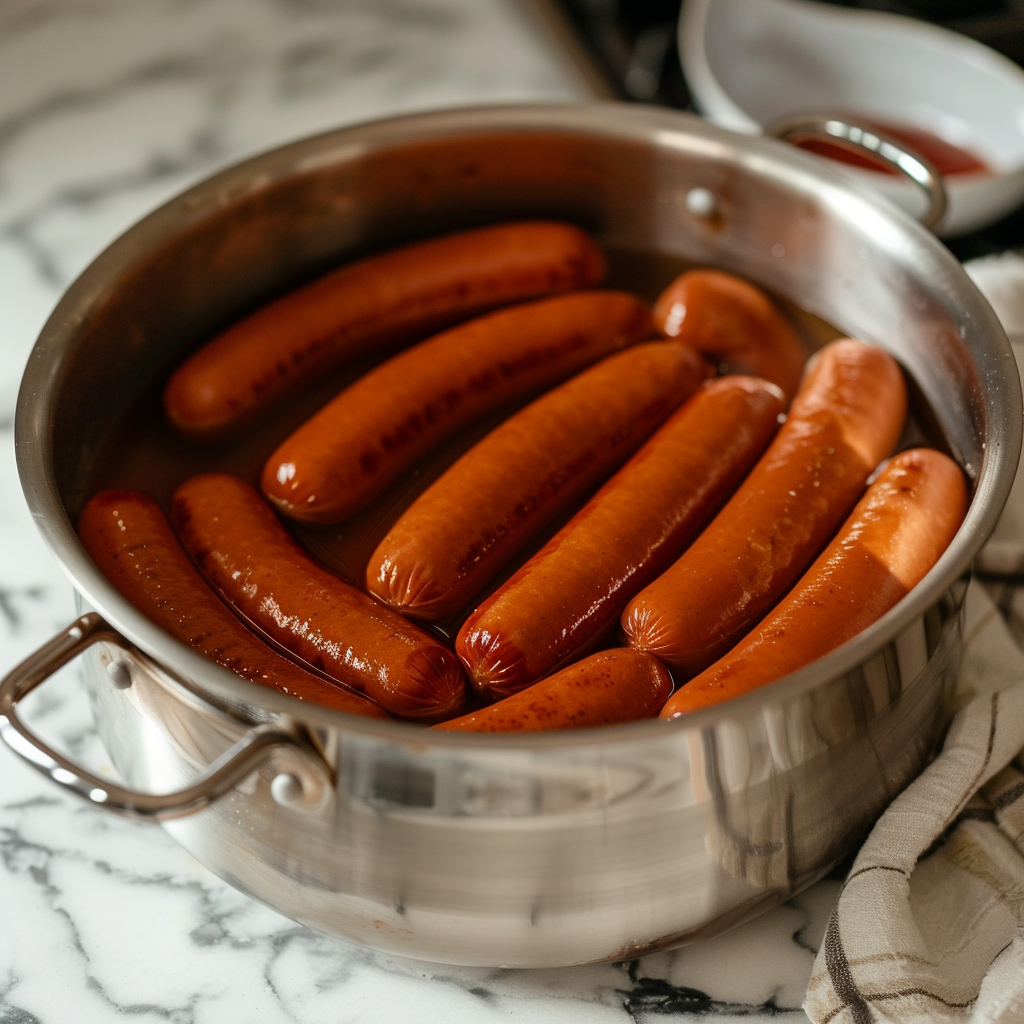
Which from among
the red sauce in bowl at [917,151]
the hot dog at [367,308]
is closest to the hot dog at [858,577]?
the hot dog at [367,308]

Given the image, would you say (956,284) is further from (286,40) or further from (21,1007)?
(286,40)

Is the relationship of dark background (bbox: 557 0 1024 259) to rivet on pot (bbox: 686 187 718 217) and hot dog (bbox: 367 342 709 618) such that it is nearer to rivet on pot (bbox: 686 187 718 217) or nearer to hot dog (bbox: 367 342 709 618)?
rivet on pot (bbox: 686 187 718 217)

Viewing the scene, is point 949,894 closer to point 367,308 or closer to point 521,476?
point 521,476

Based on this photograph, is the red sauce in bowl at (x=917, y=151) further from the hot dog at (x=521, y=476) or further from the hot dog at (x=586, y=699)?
the hot dog at (x=586, y=699)

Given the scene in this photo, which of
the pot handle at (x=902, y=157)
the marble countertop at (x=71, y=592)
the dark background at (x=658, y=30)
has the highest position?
the pot handle at (x=902, y=157)

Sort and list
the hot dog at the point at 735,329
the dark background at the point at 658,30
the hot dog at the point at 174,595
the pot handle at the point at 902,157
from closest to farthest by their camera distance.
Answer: the hot dog at the point at 174,595, the pot handle at the point at 902,157, the hot dog at the point at 735,329, the dark background at the point at 658,30

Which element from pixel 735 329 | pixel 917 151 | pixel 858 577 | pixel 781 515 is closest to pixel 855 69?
pixel 917 151

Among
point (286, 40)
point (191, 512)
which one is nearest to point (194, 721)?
point (191, 512)
